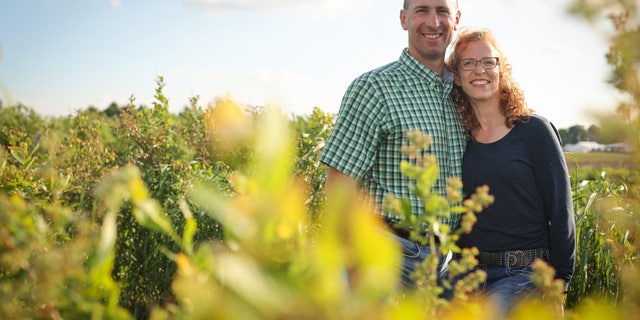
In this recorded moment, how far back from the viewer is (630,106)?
2.89ft

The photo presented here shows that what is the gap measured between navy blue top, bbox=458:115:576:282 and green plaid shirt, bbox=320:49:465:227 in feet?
0.52

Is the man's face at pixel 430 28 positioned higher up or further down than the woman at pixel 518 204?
higher up

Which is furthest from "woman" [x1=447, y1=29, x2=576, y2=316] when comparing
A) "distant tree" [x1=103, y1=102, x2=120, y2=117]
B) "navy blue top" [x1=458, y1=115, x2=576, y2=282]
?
"distant tree" [x1=103, y1=102, x2=120, y2=117]

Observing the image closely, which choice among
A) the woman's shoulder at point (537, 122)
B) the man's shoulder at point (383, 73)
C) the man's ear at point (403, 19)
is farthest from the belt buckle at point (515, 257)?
the man's ear at point (403, 19)

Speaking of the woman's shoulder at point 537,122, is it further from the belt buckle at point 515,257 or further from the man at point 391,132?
the belt buckle at point 515,257

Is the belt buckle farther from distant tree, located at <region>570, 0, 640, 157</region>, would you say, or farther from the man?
distant tree, located at <region>570, 0, 640, 157</region>

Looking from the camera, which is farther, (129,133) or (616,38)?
(129,133)

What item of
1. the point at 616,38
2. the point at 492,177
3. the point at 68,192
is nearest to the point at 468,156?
the point at 492,177

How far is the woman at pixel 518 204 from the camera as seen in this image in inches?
108

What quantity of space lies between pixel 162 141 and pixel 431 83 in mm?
2018

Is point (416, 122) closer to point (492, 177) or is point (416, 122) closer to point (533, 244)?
point (492, 177)

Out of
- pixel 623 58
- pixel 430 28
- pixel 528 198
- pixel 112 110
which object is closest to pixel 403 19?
pixel 430 28

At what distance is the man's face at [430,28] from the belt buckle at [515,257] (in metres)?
1.08

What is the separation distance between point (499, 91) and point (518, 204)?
2.12ft
